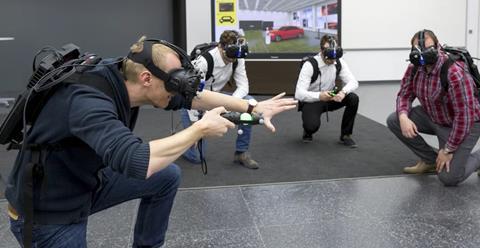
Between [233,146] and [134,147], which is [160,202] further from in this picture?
[233,146]

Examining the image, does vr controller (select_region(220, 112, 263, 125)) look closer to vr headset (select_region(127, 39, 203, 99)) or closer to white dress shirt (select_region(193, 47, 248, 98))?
vr headset (select_region(127, 39, 203, 99))

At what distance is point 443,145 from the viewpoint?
3662 mm

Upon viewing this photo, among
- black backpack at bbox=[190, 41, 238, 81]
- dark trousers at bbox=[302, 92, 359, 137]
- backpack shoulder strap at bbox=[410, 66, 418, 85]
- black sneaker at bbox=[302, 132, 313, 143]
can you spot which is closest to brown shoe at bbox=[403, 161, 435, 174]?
backpack shoulder strap at bbox=[410, 66, 418, 85]

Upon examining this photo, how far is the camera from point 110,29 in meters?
8.33

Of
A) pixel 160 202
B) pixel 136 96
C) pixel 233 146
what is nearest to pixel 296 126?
pixel 233 146

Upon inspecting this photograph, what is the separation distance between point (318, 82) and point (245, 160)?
122 centimetres

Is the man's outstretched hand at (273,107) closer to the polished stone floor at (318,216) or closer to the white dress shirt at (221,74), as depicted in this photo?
the polished stone floor at (318,216)

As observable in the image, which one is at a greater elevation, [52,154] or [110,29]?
[110,29]

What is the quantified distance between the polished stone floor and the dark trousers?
118 centimetres

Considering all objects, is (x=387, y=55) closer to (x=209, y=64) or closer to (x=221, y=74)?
(x=221, y=74)

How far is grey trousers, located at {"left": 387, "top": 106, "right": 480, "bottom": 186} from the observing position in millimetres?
3500

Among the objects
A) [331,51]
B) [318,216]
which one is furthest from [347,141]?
[318,216]

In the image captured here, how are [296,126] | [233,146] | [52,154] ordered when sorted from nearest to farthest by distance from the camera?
[52,154] < [233,146] < [296,126]

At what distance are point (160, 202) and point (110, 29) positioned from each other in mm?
6612
